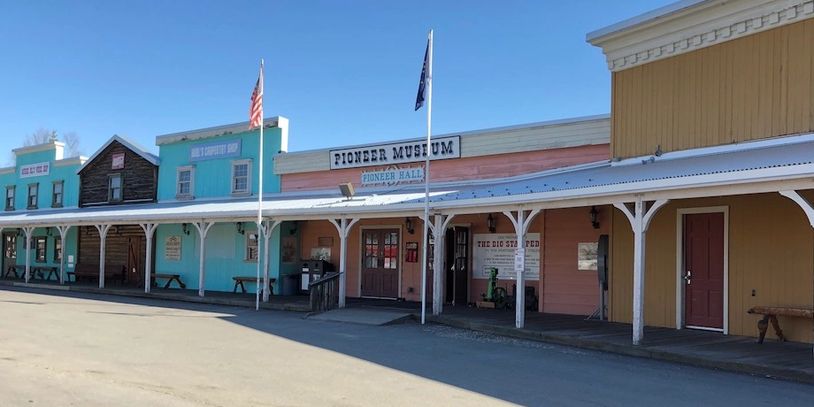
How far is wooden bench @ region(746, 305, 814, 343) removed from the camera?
9773 mm

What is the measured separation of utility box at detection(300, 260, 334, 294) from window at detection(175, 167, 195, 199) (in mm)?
5922

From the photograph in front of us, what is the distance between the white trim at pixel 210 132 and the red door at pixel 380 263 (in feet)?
16.0

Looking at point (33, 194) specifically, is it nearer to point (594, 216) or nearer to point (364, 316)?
point (364, 316)

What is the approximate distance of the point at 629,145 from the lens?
12.9 metres

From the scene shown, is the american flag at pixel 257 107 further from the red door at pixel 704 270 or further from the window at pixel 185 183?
the red door at pixel 704 270

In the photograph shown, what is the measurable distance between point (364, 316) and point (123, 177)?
50.8ft

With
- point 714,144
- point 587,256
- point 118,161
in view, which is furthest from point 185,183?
point 714,144

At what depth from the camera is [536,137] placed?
15.0m

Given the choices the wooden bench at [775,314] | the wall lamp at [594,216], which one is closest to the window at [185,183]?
the wall lamp at [594,216]

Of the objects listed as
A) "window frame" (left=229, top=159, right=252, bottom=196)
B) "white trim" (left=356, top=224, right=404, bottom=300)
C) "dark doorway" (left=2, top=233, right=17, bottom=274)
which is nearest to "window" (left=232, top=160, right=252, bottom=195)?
"window frame" (left=229, top=159, right=252, bottom=196)

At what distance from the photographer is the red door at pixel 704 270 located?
1146 centimetres

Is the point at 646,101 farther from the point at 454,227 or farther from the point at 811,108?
the point at 454,227

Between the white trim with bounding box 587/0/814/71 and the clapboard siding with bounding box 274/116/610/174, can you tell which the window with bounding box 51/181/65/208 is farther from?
the white trim with bounding box 587/0/814/71

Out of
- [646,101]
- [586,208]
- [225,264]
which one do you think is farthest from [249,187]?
[646,101]
